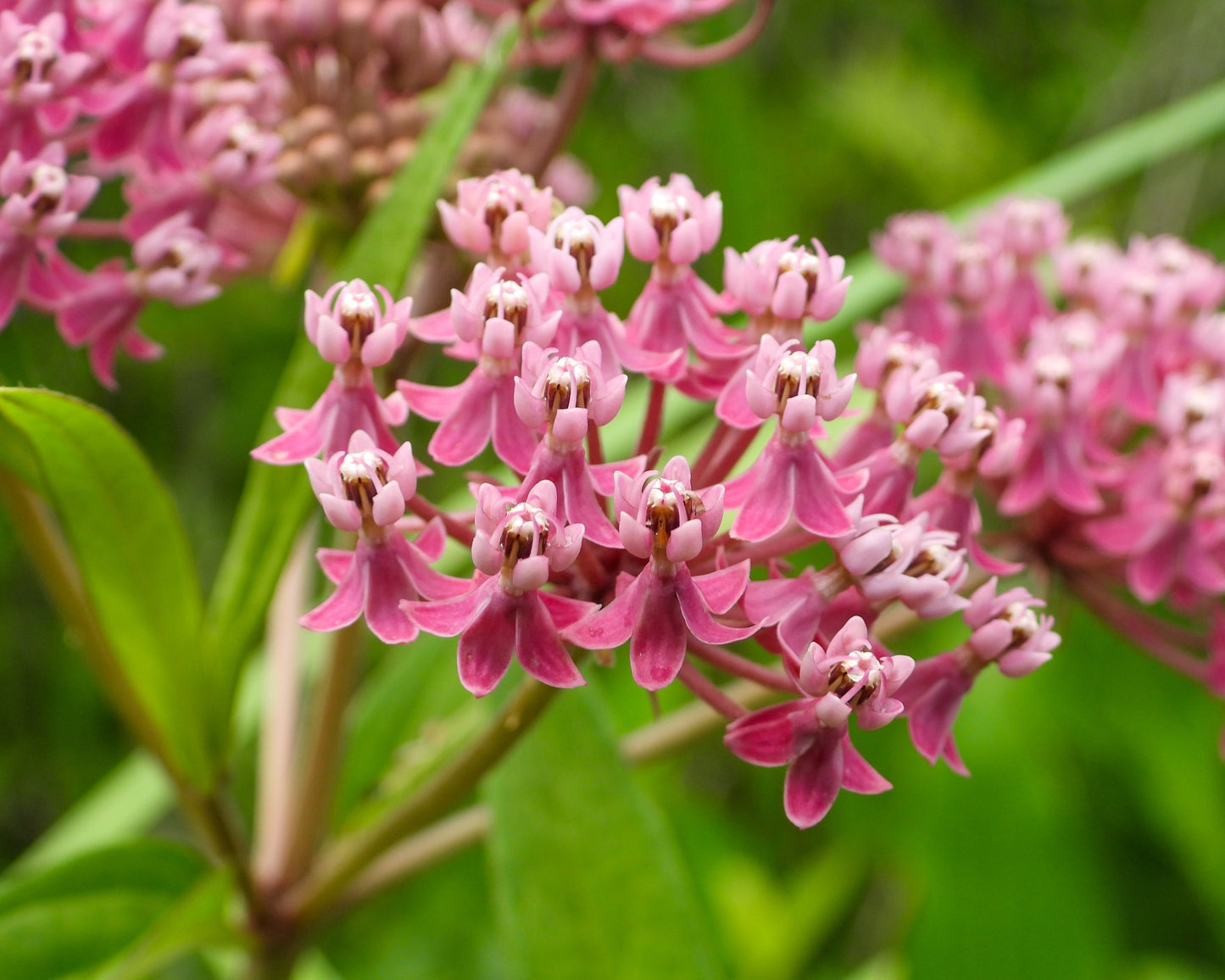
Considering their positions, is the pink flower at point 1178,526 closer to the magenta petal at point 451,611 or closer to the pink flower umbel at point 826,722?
the pink flower umbel at point 826,722

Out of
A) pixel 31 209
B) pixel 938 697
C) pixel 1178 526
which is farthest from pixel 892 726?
pixel 31 209

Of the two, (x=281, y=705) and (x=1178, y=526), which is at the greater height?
(x=1178, y=526)

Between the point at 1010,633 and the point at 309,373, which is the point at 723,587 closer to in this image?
the point at 1010,633

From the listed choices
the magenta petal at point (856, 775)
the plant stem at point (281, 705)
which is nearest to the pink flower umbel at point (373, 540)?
the magenta petal at point (856, 775)

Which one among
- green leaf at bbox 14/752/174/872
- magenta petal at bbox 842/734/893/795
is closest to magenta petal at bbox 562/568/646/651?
magenta petal at bbox 842/734/893/795

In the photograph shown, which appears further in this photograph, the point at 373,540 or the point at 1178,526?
the point at 1178,526

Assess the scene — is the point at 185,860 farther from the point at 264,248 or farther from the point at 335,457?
the point at 264,248

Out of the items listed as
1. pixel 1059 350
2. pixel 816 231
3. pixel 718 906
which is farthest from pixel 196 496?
pixel 1059 350

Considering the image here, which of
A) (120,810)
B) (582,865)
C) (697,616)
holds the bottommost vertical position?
(120,810)
